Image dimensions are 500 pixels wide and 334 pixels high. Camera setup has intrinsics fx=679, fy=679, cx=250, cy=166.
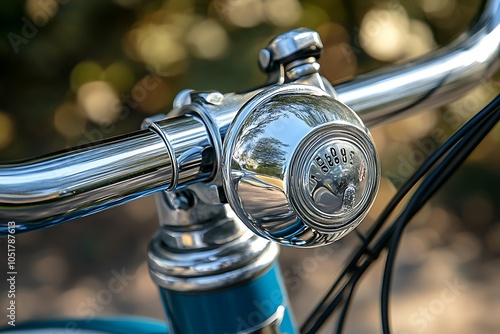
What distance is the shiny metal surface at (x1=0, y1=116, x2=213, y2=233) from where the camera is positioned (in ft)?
1.65

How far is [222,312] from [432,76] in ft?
1.09

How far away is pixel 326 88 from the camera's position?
62 centimetres

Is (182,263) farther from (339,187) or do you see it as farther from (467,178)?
(467,178)

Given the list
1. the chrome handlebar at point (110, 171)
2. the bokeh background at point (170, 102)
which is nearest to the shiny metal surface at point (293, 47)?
the chrome handlebar at point (110, 171)

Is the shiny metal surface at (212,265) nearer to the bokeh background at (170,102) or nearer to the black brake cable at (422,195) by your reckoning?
the black brake cable at (422,195)

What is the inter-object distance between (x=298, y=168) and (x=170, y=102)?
7.14 ft

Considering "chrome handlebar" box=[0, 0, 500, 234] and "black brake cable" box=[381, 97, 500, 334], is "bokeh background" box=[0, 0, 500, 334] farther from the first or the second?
"chrome handlebar" box=[0, 0, 500, 234]

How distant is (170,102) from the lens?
262 cm

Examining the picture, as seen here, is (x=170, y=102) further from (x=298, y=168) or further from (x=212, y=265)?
(x=298, y=168)

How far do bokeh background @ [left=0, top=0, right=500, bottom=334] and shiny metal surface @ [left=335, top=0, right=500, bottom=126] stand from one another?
63.1 inches

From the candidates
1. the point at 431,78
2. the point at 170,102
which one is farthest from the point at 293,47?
the point at 170,102

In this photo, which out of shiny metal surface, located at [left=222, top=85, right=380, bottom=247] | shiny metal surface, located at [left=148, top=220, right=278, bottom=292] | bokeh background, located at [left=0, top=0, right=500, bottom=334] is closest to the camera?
shiny metal surface, located at [left=222, top=85, right=380, bottom=247]

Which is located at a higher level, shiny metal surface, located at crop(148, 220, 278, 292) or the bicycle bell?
the bicycle bell

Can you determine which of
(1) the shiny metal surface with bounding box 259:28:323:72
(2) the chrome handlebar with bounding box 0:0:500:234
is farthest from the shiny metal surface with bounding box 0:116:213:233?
(1) the shiny metal surface with bounding box 259:28:323:72
